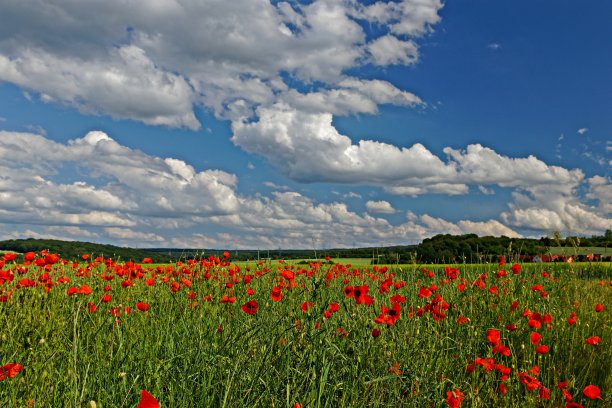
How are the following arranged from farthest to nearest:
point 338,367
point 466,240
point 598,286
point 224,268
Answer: point 466,240 < point 598,286 < point 224,268 < point 338,367

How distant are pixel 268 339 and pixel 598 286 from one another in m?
8.85

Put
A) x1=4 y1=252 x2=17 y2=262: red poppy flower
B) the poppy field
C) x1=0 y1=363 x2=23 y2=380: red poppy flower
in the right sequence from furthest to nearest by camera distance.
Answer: x1=4 y1=252 x2=17 y2=262: red poppy flower → the poppy field → x1=0 y1=363 x2=23 y2=380: red poppy flower

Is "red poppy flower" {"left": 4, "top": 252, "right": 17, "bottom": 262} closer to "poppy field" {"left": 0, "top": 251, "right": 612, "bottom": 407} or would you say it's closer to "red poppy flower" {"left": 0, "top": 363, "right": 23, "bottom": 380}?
"poppy field" {"left": 0, "top": 251, "right": 612, "bottom": 407}

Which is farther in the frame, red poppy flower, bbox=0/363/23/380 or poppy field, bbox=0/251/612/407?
poppy field, bbox=0/251/612/407

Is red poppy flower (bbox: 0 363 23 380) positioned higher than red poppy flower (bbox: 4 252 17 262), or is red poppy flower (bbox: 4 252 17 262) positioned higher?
red poppy flower (bbox: 4 252 17 262)

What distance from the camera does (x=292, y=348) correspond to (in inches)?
141

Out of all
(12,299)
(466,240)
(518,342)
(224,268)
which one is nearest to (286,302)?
(224,268)

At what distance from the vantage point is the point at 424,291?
157 inches

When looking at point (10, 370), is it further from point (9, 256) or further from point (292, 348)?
point (9, 256)

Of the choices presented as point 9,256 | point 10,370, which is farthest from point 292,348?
point 9,256

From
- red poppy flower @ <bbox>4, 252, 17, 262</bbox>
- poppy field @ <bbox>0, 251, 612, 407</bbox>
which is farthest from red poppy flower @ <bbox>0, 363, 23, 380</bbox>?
red poppy flower @ <bbox>4, 252, 17, 262</bbox>

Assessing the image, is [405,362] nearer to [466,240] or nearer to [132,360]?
[132,360]

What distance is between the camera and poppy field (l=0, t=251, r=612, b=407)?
9.84ft

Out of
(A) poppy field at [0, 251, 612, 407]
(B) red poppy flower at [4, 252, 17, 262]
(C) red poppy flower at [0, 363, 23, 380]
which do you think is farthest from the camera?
(B) red poppy flower at [4, 252, 17, 262]
